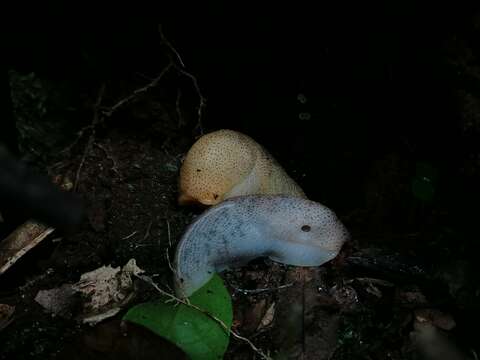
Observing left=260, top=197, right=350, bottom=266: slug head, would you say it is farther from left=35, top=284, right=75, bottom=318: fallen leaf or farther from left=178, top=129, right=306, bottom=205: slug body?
left=35, top=284, right=75, bottom=318: fallen leaf

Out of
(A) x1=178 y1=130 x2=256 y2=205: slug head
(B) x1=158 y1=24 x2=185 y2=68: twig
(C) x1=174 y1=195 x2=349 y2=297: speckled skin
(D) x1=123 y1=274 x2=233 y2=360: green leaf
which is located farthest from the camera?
(B) x1=158 y1=24 x2=185 y2=68: twig

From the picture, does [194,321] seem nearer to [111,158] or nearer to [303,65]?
[111,158]

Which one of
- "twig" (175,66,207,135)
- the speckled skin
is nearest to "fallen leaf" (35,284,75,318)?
the speckled skin

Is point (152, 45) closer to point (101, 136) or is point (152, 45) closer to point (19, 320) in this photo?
point (101, 136)

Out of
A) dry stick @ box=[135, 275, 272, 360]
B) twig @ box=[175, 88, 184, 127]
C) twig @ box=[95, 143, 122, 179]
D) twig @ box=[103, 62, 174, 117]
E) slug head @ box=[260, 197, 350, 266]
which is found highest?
twig @ box=[103, 62, 174, 117]

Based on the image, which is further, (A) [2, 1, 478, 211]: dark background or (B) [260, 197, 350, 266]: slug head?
(A) [2, 1, 478, 211]: dark background

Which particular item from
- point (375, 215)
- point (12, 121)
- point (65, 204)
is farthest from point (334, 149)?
point (65, 204)
